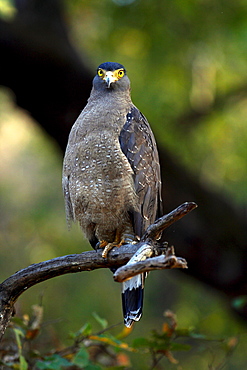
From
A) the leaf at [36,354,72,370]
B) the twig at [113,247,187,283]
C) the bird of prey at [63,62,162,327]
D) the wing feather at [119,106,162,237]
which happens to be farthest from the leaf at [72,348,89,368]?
the twig at [113,247,187,283]

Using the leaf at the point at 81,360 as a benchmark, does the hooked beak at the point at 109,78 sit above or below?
above

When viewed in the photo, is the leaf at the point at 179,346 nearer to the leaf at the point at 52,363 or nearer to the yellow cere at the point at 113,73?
the leaf at the point at 52,363

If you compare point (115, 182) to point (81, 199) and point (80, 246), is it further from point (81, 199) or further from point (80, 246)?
point (80, 246)

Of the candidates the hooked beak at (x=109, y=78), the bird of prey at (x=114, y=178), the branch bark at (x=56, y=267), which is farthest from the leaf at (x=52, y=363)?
the hooked beak at (x=109, y=78)

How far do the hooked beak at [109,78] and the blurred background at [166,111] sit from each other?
1419mm

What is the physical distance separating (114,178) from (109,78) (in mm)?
879

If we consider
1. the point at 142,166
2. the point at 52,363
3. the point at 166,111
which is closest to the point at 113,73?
the point at 142,166

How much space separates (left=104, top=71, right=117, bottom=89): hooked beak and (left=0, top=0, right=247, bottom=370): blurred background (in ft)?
4.66

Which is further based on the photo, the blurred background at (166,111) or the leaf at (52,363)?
the blurred background at (166,111)

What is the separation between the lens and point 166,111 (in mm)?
6309

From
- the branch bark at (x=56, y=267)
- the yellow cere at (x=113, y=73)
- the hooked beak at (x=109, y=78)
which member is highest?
the yellow cere at (x=113, y=73)

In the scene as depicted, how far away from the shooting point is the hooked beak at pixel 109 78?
4.29m

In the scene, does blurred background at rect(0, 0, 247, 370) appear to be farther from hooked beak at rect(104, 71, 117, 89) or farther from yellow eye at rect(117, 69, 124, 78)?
hooked beak at rect(104, 71, 117, 89)

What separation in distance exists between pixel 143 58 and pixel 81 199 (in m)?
3.01
